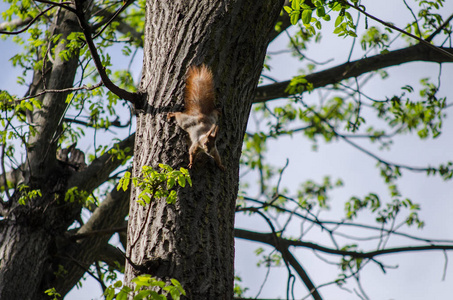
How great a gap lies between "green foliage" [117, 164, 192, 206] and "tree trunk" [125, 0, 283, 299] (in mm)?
53

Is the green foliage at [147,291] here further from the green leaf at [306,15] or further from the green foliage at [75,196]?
the green foliage at [75,196]

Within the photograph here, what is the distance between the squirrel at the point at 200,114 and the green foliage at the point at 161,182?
0.14m

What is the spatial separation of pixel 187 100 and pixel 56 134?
2.66 meters

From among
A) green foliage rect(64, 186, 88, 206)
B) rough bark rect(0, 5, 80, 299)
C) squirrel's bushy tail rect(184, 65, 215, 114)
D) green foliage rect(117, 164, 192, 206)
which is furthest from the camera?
green foliage rect(64, 186, 88, 206)

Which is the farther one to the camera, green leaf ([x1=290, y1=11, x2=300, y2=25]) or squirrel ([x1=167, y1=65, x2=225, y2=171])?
green leaf ([x1=290, y1=11, x2=300, y2=25])

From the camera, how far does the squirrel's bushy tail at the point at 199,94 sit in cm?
203

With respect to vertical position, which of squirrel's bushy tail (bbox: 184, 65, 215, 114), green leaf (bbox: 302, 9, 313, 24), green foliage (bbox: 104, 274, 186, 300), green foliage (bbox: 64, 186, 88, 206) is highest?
green leaf (bbox: 302, 9, 313, 24)

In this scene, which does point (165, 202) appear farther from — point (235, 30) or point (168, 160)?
point (235, 30)

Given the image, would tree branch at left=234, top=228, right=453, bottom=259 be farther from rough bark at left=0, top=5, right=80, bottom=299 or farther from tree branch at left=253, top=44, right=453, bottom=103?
rough bark at left=0, top=5, right=80, bottom=299

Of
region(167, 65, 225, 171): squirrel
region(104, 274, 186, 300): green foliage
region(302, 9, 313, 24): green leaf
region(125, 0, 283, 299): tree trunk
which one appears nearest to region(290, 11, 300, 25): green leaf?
region(302, 9, 313, 24): green leaf

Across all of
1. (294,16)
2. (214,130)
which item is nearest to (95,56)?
(214,130)

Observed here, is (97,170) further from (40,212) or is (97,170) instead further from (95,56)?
(95,56)

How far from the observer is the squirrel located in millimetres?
1972

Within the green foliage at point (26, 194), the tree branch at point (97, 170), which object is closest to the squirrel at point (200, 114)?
the green foliage at point (26, 194)
